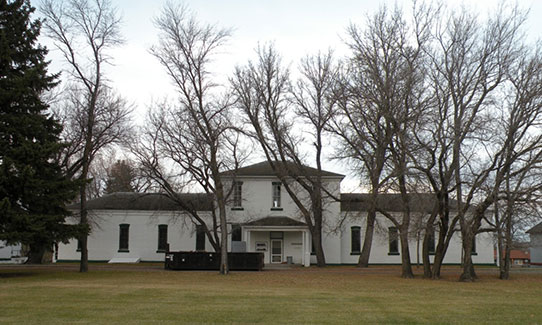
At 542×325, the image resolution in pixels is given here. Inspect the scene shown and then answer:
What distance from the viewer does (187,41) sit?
1216 inches

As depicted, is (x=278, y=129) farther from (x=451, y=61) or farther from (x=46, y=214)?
(x=46, y=214)

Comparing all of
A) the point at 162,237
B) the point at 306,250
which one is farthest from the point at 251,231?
the point at 162,237

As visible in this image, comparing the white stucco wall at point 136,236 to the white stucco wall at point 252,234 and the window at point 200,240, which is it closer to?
the white stucco wall at point 252,234

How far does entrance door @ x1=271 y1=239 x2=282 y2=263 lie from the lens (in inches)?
1678

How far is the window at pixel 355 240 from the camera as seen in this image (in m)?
44.1

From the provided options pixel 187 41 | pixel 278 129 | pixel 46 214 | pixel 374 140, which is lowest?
pixel 46 214

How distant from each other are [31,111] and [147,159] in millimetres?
11521

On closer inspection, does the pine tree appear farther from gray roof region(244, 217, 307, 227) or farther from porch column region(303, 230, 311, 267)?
porch column region(303, 230, 311, 267)

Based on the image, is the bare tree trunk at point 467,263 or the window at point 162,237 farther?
the window at point 162,237

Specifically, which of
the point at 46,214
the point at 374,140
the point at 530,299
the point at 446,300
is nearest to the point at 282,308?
the point at 446,300

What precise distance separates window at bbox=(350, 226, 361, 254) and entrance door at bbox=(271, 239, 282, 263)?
575 centimetres

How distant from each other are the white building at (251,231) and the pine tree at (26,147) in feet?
53.7

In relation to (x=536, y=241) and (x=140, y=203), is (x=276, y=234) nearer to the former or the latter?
(x=140, y=203)

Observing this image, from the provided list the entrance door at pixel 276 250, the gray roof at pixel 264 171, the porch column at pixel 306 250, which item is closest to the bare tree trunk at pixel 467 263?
the porch column at pixel 306 250
